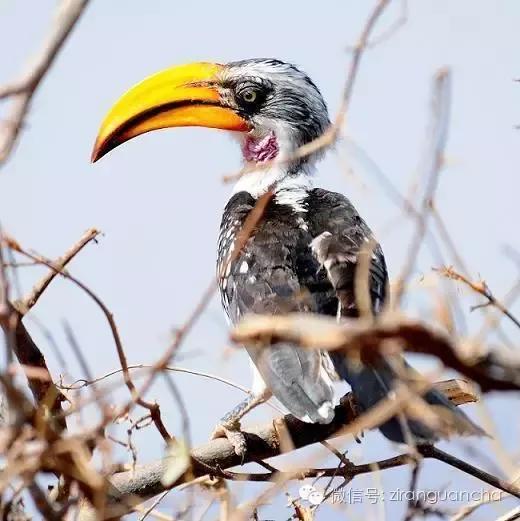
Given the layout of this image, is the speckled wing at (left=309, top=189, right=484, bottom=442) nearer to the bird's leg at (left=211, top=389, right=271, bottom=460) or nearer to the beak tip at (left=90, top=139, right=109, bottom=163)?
the bird's leg at (left=211, top=389, right=271, bottom=460)

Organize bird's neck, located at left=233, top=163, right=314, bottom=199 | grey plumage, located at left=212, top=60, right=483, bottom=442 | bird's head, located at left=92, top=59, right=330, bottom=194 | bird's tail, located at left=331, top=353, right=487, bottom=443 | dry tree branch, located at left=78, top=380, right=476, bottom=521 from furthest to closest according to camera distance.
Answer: bird's head, located at left=92, top=59, right=330, bottom=194 < bird's neck, located at left=233, top=163, right=314, bottom=199 < grey plumage, located at left=212, top=60, right=483, bottom=442 < dry tree branch, located at left=78, top=380, right=476, bottom=521 < bird's tail, located at left=331, top=353, right=487, bottom=443

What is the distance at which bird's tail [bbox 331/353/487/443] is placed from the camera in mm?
2390

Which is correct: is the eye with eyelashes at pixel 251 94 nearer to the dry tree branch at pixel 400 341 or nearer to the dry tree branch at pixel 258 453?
the dry tree branch at pixel 258 453

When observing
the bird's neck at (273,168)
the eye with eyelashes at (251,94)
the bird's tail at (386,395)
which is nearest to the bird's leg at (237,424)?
the bird's tail at (386,395)

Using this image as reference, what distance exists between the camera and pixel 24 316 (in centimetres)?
264

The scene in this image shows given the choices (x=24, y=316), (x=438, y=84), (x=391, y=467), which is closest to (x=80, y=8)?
(x=438, y=84)

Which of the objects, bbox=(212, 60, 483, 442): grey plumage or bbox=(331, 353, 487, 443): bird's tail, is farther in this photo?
bbox=(212, 60, 483, 442): grey plumage

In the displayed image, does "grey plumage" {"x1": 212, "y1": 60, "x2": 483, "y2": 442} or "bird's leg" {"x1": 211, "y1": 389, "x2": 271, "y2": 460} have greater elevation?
"grey plumage" {"x1": 212, "y1": 60, "x2": 483, "y2": 442}

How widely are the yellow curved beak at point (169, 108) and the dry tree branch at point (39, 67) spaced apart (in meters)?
3.40

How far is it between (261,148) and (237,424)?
2.06 m

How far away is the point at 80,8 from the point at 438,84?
0.63 meters

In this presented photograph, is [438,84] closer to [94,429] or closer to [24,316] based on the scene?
[94,429]

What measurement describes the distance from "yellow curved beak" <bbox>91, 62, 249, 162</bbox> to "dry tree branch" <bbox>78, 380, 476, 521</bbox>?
1911mm

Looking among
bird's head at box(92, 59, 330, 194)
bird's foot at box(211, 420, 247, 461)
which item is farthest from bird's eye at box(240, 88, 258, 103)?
bird's foot at box(211, 420, 247, 461)
